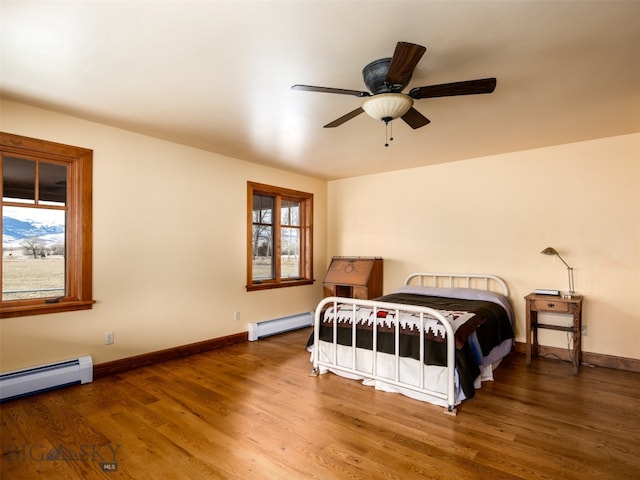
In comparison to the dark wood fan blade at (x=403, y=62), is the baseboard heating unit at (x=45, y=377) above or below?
below

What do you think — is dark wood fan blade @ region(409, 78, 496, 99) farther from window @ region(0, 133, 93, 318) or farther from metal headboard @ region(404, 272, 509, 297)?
window @ region(0, 133, 93, 318)

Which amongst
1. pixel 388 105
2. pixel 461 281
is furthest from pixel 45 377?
pixel 461 281

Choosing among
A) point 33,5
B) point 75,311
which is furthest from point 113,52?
point 75,311

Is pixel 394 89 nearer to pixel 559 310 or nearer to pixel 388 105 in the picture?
pixel 388 105

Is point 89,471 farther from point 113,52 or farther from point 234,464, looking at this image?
point 113,52

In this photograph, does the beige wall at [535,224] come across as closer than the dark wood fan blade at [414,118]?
No

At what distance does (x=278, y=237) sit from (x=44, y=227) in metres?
2.84

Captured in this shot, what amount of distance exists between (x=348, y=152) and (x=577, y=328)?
307cm

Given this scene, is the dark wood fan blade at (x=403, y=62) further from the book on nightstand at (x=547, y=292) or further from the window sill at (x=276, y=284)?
the window sill at (x=276, y=284)

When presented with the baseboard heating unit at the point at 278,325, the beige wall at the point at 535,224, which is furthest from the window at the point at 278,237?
the beige wall at the point at 535,224

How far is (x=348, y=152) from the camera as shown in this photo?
4.29 metres

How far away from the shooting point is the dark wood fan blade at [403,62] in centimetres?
168

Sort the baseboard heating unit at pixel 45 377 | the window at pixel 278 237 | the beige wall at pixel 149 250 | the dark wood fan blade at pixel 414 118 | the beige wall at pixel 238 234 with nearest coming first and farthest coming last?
the dark wood fan blade at pixel 414 118
the baseboard heating unit at pixel 45 377
the beige wall at pixel 149 250
the beige wall at pixel 238 234
the window at pixel 278 237

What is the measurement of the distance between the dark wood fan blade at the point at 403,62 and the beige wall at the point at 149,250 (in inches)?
112
